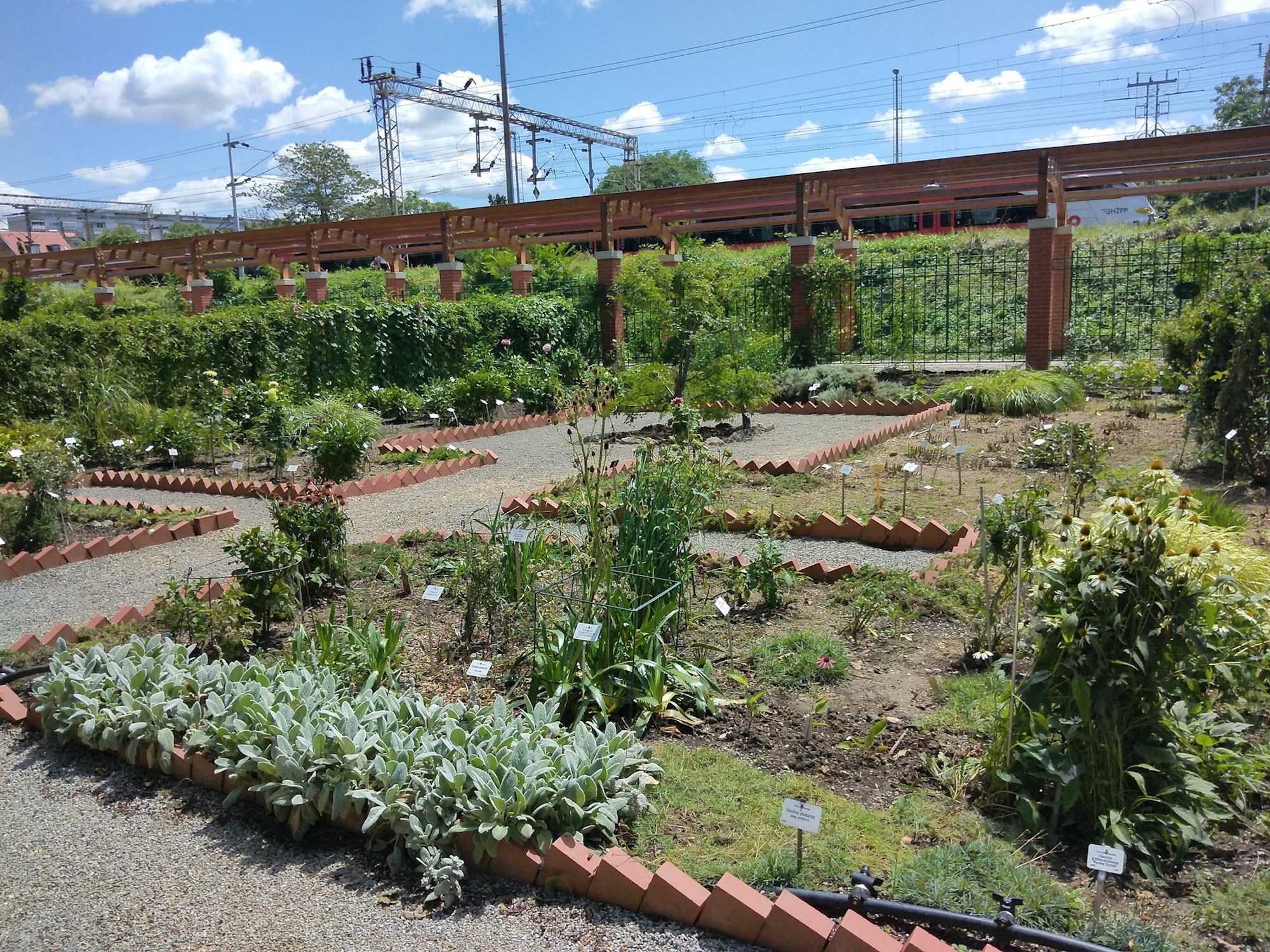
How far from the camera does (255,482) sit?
10.1 meters

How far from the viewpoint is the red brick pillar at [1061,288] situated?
56.2 ft

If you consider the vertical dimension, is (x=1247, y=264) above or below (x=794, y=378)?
above

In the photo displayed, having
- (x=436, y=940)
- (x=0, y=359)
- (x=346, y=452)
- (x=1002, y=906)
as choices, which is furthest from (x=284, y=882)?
(x=0, y=359)

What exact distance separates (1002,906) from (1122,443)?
8.20 meters

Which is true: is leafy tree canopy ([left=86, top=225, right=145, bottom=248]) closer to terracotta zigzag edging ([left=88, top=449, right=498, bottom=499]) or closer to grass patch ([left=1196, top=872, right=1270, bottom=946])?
terracotta zigzag edging ([left=88, top=449, right=498, bottom=499])

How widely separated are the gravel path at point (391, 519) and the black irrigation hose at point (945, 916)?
146 inches

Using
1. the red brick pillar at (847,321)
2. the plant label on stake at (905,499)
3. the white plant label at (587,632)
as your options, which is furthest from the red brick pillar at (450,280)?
the white plant label at (587,632)

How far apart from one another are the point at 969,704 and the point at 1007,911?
1.61 metres

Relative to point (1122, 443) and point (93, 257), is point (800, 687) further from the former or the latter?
point (93, 257)

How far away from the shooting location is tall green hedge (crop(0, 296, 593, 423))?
41.3 feet

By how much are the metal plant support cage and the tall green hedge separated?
390 inches

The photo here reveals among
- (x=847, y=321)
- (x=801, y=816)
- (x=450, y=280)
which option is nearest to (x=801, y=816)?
(x=801, y=816)

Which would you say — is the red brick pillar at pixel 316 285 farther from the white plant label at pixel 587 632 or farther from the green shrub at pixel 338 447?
the white plant label at pixel 587 632

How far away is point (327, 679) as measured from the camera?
4.14 metres
